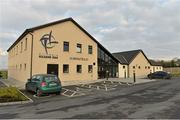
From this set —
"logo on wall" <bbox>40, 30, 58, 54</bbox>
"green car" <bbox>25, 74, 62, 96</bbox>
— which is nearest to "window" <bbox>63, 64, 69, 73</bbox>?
"logo on wall" <bbox>40, 30, 58, 54</bbox>

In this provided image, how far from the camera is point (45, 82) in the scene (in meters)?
15.6

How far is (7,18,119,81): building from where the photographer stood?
2502 cm

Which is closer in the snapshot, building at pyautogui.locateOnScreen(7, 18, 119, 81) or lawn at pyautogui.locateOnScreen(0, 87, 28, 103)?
lawn at pyautogui.locateOnScreen(0, 87, 28, 103)

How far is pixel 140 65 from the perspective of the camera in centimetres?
4281

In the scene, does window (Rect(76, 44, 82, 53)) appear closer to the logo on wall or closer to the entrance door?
the logo on wall

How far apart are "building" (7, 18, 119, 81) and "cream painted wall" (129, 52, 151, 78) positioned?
11025 mm

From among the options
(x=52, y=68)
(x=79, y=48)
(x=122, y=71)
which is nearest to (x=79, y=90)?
(x=52, y=68)

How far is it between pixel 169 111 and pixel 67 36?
19.9 metres

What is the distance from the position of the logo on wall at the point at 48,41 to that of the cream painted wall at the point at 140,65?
59.7 ft

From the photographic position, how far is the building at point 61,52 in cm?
2502

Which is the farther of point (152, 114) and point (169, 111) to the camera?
point (169, 111)

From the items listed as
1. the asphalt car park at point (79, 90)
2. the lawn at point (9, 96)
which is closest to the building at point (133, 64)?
the asphalt car park at point (79, 90)

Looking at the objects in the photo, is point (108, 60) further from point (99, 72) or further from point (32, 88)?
point (32, 88)

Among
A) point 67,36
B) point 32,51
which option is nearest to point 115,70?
point 67,36
